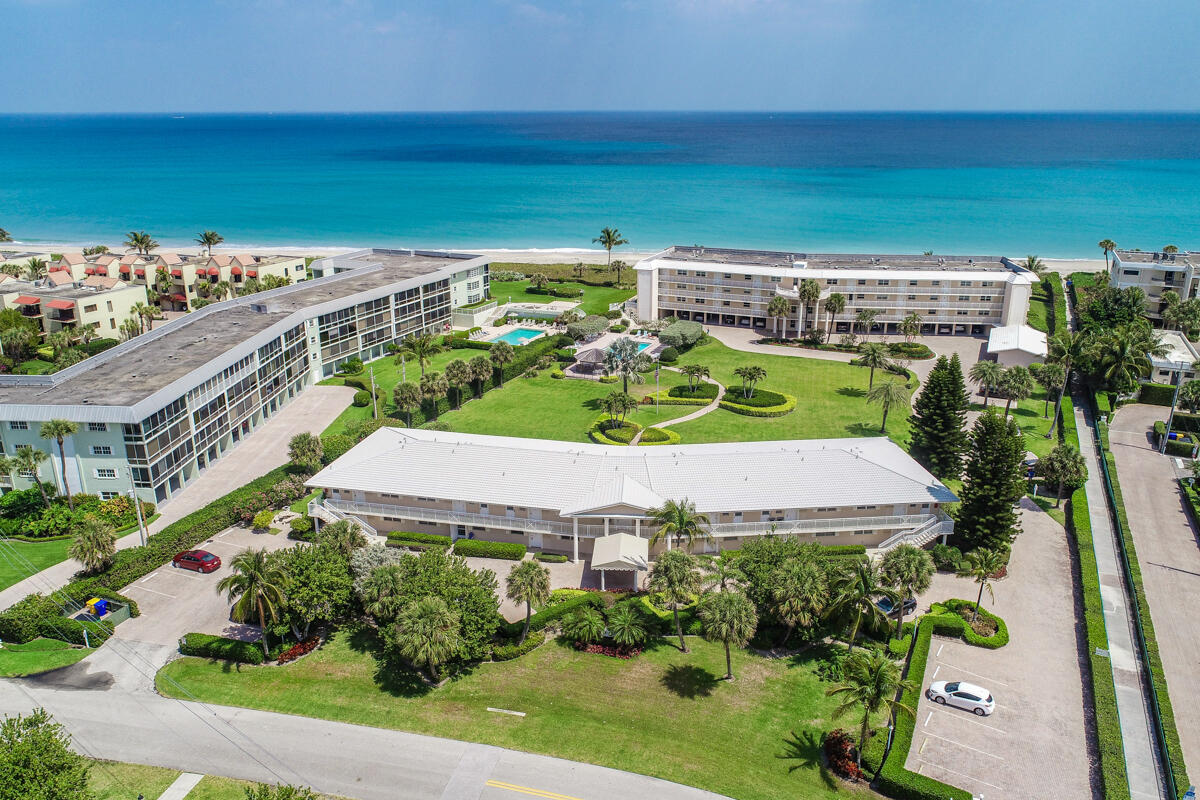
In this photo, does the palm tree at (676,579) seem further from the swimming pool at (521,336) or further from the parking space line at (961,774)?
the swimming pool at (521,336)

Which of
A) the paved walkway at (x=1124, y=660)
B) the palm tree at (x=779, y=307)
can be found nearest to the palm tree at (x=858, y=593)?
the paved walkway at (x=1124, y=660)

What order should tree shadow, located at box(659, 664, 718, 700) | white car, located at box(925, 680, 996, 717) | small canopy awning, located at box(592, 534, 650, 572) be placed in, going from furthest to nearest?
Answer: small canopy awning, located at box(592, 534, 650, 572), tree shadow, located at box(659, 664, 718, 700), white car, located at box(925, 680, 996, 717)

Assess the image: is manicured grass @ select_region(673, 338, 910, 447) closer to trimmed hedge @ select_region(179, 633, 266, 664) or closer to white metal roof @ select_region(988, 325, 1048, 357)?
white metal roof @ select_region(988, 325, 1048, 357)

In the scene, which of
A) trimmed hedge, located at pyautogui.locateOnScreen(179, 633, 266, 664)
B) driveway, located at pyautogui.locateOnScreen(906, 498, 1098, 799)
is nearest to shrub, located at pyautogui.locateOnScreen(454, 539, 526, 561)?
trimmed hedge, located at pyautogui.locateOnScreen(179, 633, 266, 664)

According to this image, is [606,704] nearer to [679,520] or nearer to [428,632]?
[428,632]

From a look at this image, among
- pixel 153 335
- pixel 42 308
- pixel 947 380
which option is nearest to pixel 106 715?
pixel 153 335
